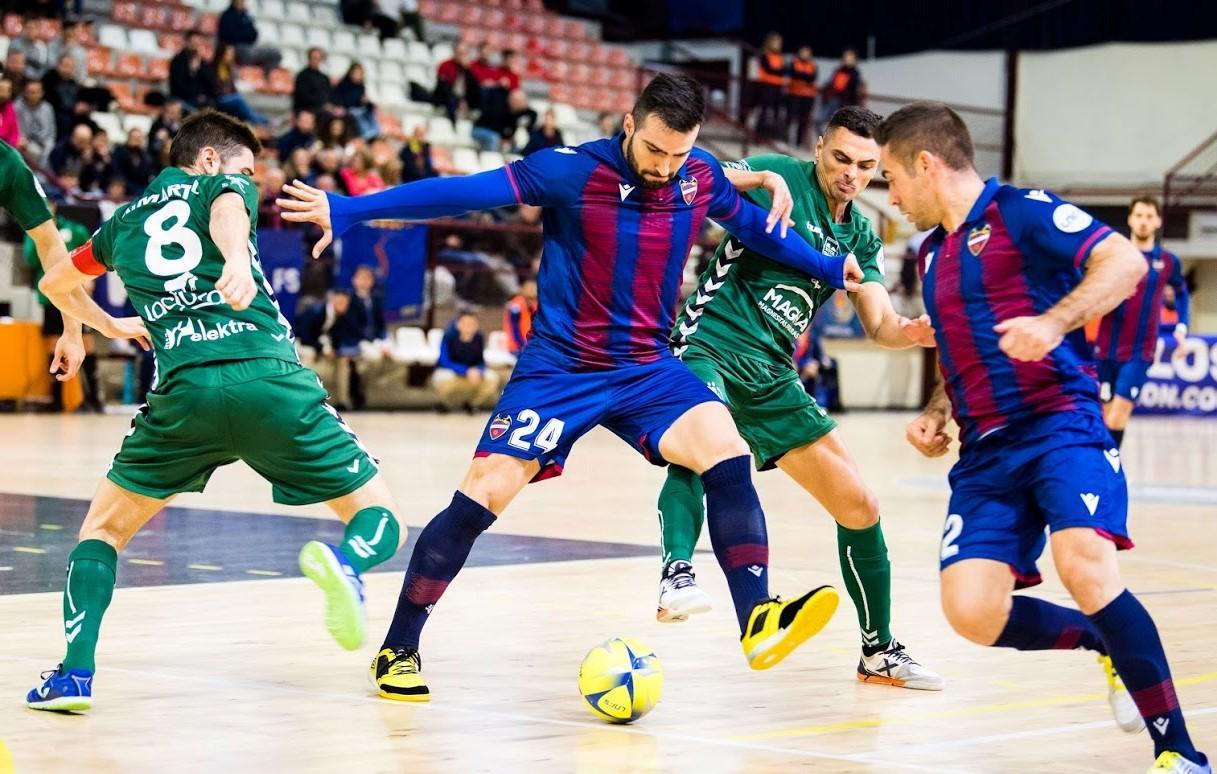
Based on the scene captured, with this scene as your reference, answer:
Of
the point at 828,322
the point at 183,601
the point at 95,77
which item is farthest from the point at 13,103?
the point at 183,601

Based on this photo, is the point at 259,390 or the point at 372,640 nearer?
the point at 259,390

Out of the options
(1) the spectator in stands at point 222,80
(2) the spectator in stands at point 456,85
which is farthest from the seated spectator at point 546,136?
(1) the spectator in stands at point 222,80

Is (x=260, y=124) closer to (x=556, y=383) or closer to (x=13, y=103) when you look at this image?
(x=13, y=103)

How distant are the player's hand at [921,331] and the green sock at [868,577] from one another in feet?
3.14

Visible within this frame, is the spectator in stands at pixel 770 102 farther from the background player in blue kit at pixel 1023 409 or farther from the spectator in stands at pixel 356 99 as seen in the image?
the background player in blue kit at pixel 1023 409

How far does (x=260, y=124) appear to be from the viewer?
77.9 feet

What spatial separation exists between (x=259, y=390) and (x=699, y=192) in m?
1.58

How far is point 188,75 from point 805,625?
18.4 m

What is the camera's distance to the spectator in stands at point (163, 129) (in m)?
21.4

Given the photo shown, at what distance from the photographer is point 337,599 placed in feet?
17.8

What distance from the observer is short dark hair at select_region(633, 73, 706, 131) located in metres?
5.87

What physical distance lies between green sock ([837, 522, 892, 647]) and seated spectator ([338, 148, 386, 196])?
51.6 feet

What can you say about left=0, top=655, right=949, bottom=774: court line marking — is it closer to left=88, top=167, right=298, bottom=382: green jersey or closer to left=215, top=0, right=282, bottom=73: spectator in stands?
left=88, top=167, right=298, bottom=382: green jersey

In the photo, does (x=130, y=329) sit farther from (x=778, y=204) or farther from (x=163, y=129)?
(x=163, y=129)
